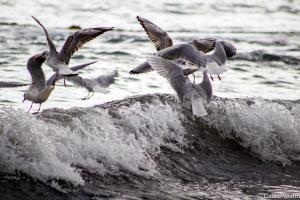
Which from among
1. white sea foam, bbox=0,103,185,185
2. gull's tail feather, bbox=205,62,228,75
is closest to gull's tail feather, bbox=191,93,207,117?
gull's tail feather, bbox=205,62,228,75

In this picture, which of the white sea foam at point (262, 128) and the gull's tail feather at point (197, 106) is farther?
the white sea foam at point (262, 128)

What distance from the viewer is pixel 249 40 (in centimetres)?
1930

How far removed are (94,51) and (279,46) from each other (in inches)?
207

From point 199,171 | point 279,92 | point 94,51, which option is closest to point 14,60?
point 94,51

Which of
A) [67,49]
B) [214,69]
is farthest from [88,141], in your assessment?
[214,69]

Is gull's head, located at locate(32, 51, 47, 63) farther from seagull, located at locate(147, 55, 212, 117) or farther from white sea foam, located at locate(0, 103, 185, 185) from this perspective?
seagull, located at locate(147, 55, 212, 117)

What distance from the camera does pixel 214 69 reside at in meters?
8.74

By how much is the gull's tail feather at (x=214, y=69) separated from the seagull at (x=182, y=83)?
0.10 metres

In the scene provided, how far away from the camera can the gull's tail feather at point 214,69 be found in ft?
28.3

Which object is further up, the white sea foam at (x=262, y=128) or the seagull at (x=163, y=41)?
the seagull at (x=163, y=41)

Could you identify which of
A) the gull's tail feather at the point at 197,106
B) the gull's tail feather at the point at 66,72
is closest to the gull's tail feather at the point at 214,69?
the gull's tail feather at the point at 197,106

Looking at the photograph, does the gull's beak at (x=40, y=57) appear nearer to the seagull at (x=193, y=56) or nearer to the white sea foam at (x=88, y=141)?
the white sea foam at (x=88, y=141)

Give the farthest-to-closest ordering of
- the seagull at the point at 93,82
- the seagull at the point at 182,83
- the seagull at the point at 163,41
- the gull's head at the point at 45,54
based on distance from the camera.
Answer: the seagull at the point at 163,41, the seagull at the point at 93,82, the seagull at the point at 182,83, the gull's head at the point at 45,54

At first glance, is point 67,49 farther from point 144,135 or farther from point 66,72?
point 144,135
